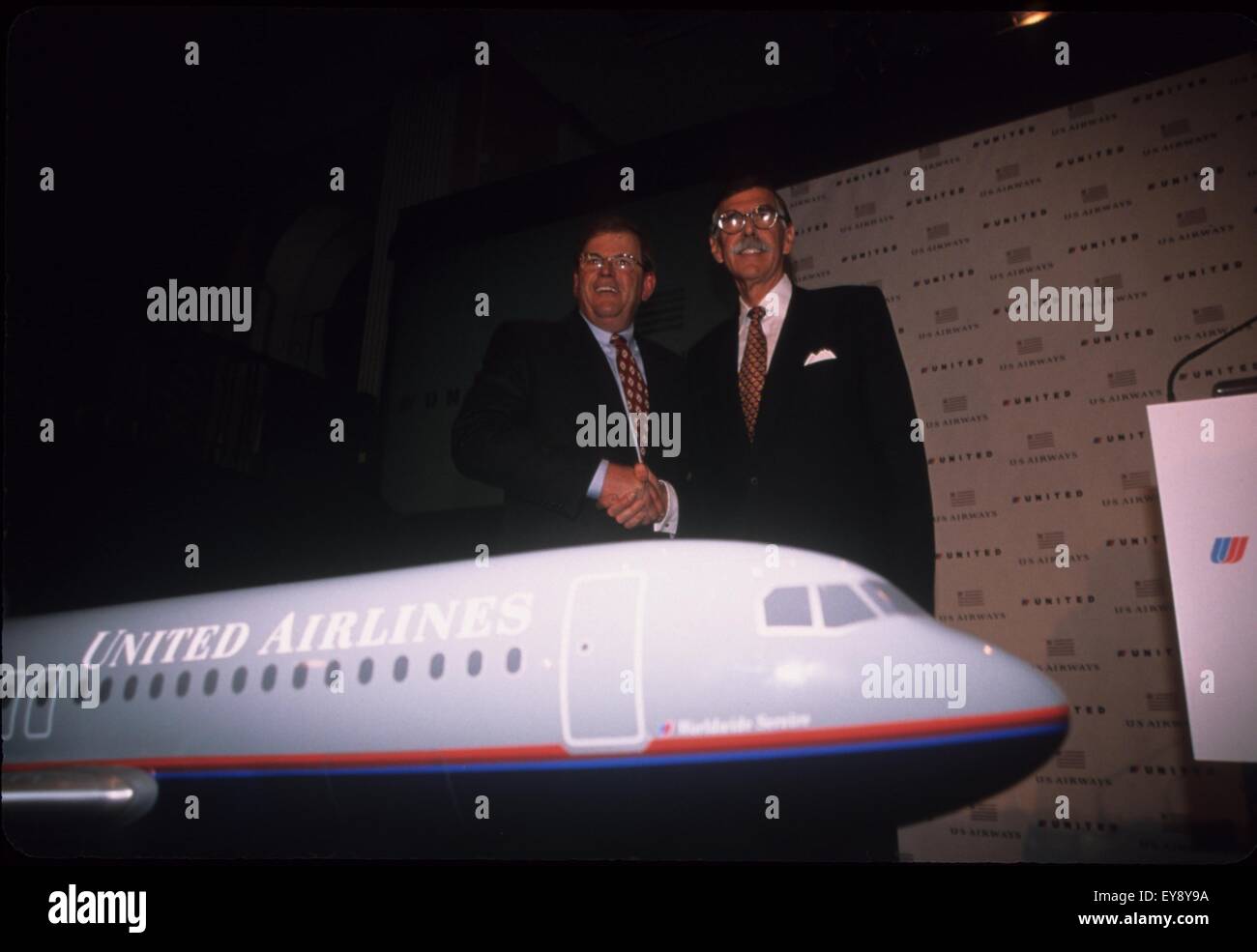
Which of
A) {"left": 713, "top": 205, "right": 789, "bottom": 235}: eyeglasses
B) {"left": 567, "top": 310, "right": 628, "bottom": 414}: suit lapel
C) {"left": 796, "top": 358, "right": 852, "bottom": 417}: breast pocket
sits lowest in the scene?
{"left": 796, "top": 358, "right": 852, "bottom": 417}: breast pocket

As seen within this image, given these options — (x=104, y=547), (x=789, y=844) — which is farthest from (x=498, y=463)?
(x=104, y=547)

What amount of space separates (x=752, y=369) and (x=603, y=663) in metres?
1.39

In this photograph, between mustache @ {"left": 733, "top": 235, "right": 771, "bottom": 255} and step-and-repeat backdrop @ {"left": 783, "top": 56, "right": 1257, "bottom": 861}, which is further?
mustache @ {"left": 733, "top": 235, "right": 771, "bottom": 255}

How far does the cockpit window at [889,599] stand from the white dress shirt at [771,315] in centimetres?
109

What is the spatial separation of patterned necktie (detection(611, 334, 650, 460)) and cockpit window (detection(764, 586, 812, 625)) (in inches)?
35.0

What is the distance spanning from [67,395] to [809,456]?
326 cm

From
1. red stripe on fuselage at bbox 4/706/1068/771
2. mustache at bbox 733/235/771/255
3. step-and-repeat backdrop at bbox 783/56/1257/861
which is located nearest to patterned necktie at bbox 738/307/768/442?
mustache at bbox 733/235/771/255

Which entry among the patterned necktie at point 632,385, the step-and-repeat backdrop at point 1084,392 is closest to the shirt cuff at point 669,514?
the patterned necktie at point 632,385

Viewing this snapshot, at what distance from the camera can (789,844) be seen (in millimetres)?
2697

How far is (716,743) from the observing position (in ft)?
8.88

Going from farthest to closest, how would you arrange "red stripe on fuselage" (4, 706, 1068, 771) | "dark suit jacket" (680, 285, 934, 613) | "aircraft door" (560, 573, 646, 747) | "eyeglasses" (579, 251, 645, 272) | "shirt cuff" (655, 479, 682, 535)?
1. "eyeglasses" (579, 251, 645, 272)
2. "shirt cuff" (655, 479, 682, 535)
3. "dark suit jacket" (680, 285, 934, 613)
4. "aircraft door" (560, 573, 646, 747)
5. "red stripe on fuselage" (4, 706, 1068, 771)

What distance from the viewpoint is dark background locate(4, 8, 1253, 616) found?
3.42m

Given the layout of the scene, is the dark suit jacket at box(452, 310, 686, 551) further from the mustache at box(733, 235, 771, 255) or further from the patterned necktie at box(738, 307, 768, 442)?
the mustache at box(733, 235, 771, 255)
